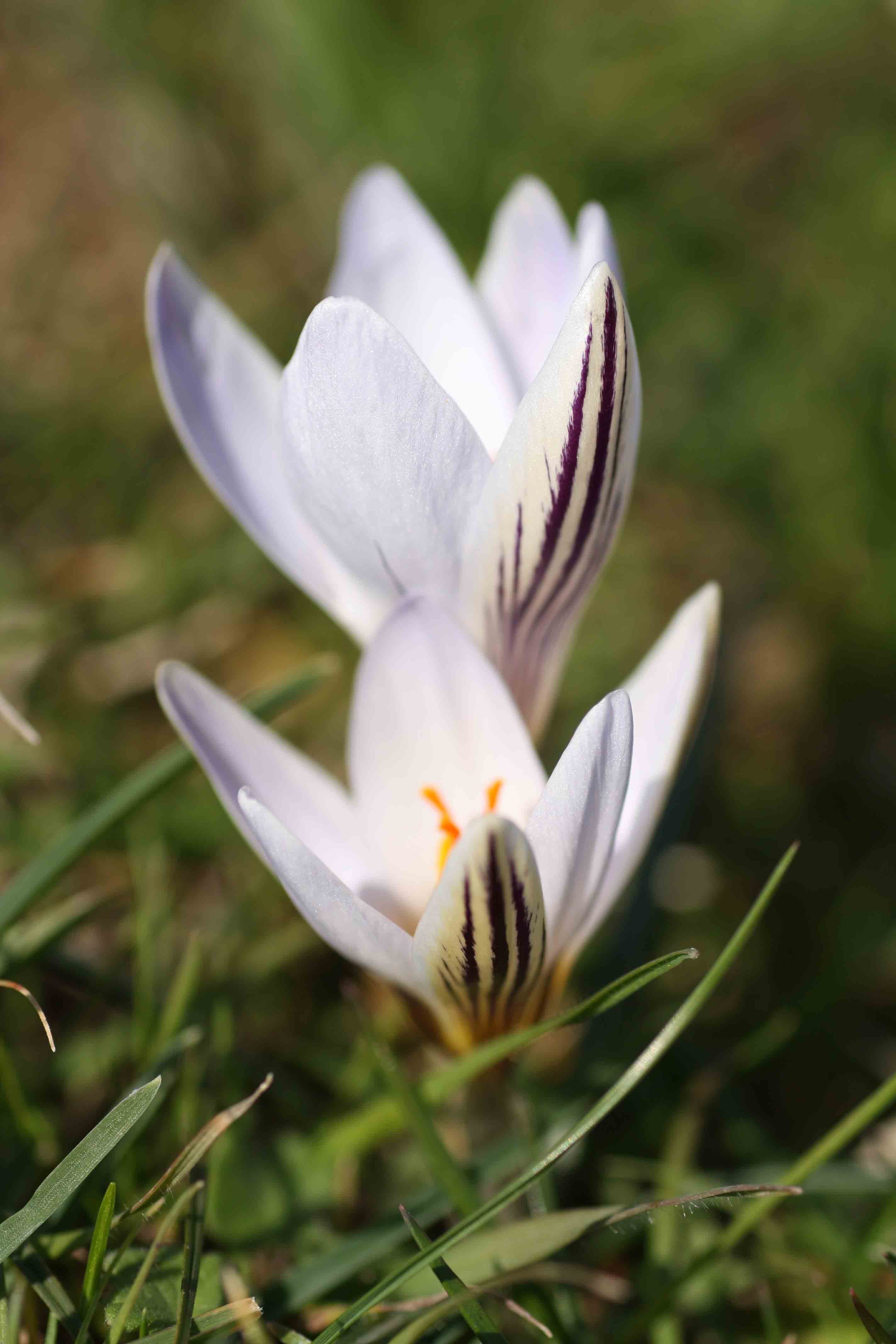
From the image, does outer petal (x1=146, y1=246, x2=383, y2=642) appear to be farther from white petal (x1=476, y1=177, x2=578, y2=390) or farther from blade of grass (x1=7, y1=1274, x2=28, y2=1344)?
blade of grass (x1=7, y1=1274, x2=28, y2=1344)

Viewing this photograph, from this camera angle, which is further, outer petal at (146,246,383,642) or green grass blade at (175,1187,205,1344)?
outer petal at (146,246,383,642)

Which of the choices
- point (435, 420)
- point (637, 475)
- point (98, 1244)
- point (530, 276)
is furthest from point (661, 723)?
point (637, 475)

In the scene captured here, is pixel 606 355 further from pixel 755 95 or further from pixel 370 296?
pixel 755 95

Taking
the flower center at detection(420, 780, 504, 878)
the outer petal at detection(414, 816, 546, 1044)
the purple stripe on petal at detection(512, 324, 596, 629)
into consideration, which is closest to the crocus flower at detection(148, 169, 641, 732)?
the purple stripe on petal at detection(512, 324, 596, 629)

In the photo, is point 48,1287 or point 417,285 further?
point 417,285

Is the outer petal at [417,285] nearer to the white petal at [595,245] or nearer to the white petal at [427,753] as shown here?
the white petal at [595,245]

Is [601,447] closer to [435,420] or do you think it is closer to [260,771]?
[435,420]

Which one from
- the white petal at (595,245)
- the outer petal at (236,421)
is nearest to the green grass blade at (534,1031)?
the outer petal at (236,421)

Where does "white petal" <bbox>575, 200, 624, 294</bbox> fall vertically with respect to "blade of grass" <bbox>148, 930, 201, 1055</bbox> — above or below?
above
